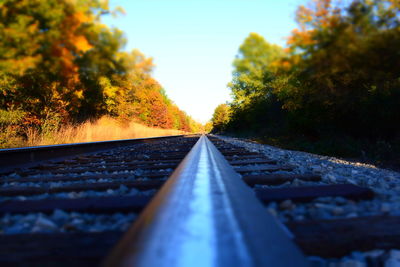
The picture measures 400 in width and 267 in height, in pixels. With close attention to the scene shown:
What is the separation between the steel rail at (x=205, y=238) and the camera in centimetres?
61

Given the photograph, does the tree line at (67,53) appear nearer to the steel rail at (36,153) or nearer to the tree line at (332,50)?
the steel rail at (36,153)

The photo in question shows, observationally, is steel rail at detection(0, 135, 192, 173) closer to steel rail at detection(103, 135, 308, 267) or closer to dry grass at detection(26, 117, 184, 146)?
dry grass at detection(26, 117, 184, 146)

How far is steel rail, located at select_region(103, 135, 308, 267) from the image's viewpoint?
0.61 metres

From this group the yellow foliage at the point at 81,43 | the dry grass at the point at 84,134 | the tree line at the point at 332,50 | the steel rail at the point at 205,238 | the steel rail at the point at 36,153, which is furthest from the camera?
the dry grass at the point at 84,134

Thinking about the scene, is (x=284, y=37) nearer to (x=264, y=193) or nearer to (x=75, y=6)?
(x=264, y=193)

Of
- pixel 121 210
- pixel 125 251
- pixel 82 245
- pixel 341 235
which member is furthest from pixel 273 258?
pixel 121 210

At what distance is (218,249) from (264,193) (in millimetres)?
994

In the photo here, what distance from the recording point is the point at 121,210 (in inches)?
54.2

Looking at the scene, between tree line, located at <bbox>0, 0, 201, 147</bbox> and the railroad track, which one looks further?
tree line, located at <bbox>0, 0, 201, 147</bbox>

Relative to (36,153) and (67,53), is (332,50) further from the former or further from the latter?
(36,153)

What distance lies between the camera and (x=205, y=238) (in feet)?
2.29

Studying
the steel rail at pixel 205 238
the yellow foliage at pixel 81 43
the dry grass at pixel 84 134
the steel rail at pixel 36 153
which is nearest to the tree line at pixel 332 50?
the yellow foliage at pixel 81 43

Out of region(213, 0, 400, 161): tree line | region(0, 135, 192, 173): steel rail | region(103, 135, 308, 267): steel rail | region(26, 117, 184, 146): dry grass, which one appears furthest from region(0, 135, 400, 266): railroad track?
region(26, 117, 184, 146): dry grass

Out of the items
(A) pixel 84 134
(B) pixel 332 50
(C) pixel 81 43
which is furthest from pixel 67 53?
(A) pixel 84 134
